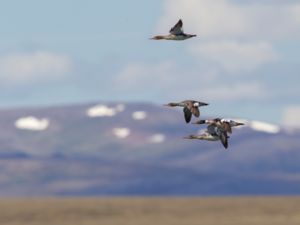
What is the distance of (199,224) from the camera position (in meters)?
199

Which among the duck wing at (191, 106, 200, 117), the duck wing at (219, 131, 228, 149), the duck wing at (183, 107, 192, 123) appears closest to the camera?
the duck wing at (219, 131, 228, 149)

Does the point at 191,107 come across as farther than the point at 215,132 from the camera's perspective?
Yes

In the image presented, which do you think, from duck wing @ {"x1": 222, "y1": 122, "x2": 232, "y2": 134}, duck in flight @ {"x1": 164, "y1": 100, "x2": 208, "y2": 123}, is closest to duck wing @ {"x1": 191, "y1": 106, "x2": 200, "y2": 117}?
duck in flight @ {"x1": 164, "y1": 100, "x2": 208, "y2": 123}

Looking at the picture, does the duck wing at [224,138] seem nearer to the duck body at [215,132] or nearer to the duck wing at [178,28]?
the duck body at [215,132]

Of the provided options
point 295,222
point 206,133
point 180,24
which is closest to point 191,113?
point 206,133

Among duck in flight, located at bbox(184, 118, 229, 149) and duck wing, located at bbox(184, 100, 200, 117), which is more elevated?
duck wing, located at bbox(184, 100, 200, 117)

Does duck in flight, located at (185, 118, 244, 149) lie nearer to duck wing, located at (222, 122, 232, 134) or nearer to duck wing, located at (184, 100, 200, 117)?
duck wing, located at (222, 122, 232, 134)

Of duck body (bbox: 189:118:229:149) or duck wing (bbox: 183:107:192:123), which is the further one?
duck wing (bbox: 183:107:192:123)

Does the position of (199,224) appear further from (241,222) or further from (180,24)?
(180,24)

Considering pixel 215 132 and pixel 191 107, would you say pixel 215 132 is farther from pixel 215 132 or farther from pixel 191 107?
pixel 191 107

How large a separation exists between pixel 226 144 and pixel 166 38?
338 cm

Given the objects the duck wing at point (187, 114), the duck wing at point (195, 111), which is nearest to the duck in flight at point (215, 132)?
the duck wing at point (195, 111)

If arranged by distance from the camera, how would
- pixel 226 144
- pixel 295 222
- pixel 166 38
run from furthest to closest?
1. pixel 295 222
2. pixel 166 38
3. pixel 226 144

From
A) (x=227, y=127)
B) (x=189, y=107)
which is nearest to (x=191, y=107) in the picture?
(x=189, y=107)
